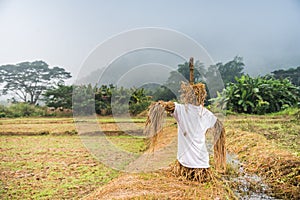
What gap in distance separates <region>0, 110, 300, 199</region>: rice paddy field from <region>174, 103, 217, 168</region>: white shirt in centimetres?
15

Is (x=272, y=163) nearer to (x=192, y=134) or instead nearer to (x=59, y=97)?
(x=192, y=134)

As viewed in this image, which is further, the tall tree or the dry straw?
the tall tree

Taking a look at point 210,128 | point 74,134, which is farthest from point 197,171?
point 74,134

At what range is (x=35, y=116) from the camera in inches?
271

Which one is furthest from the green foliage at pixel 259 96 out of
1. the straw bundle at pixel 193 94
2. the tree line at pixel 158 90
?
the straw bundle at pixel 193 94

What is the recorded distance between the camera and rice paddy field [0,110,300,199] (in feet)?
6.11

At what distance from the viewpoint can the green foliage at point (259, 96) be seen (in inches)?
285

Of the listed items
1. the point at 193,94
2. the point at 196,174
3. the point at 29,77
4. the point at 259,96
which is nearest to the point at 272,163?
the point at 196,174

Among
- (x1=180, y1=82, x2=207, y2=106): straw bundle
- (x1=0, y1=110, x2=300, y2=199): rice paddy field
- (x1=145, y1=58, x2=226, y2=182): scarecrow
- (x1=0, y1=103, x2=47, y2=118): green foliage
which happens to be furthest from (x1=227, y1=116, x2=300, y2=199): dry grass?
(x1=0, y1=103, x2=47, y2=118): green foliage

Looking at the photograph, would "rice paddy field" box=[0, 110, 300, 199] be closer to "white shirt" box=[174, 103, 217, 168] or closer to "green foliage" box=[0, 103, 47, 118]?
"white shirt" box=[174, 103, 217, 168]

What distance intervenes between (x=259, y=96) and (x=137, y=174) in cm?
574

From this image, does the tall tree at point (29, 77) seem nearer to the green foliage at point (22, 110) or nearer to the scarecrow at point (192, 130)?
the green foliage at point (22, 110)

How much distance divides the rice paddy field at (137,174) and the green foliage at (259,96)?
9.06 feet

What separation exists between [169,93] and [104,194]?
1.01m
